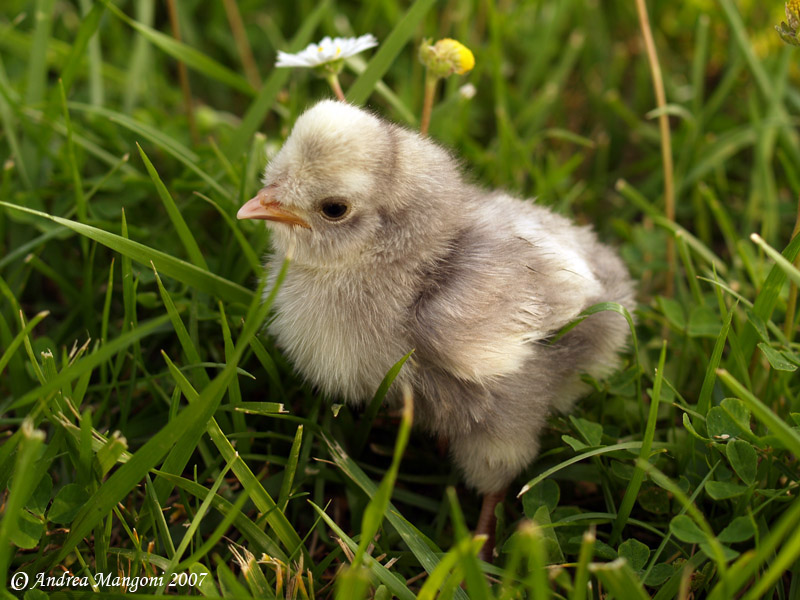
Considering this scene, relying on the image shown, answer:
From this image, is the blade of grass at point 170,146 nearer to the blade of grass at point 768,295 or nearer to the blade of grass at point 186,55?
the blade of grass at point 186,55

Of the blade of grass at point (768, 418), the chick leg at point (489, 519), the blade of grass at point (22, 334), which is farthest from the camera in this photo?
the chick leg at point (489, 519)

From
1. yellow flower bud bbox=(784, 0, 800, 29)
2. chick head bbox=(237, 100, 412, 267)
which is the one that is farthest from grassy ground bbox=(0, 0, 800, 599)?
yellow flower bud bbox=(784, 0, 800, 29)

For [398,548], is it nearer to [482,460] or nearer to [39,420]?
[482,460]

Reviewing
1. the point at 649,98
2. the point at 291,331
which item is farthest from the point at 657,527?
the point at 649,98

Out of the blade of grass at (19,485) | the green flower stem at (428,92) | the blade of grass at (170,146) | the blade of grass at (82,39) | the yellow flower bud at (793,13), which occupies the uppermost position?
the yellow flower bud at (793,13)

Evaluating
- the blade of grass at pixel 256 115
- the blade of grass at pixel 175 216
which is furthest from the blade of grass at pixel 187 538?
the blade of grass at pixel 256 115

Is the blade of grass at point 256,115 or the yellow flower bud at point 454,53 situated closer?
the yellow flower bud at point 454,53

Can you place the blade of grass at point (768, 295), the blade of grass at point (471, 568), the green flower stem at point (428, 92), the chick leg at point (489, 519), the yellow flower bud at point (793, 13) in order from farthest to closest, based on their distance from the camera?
the green flower stem at point (428, 92) < the chick leg at point (489, 519) < the blade of grass at point (768, 295) < the yellow flower bud at point (793, 13) < the blade of grass at point (471, 568)
